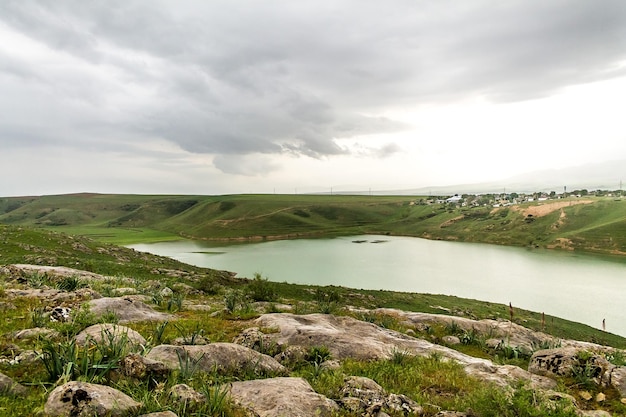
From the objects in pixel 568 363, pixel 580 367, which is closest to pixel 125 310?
pixel 568 363

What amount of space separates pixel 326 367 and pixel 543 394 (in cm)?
462

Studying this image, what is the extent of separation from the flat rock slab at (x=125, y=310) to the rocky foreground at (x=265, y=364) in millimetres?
33

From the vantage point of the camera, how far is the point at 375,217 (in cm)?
19462

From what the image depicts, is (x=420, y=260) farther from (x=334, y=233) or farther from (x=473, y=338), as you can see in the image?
(x=334, y=233)

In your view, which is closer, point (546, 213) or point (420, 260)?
point (420, 260)

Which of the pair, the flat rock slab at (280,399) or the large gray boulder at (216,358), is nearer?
the flat rock slab at (280,399)

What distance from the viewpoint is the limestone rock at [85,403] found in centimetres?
411

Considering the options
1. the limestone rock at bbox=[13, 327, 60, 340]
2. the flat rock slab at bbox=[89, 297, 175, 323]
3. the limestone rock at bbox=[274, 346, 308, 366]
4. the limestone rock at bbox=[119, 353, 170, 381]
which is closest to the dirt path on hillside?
the limestone rock at bbox=[274, 346, 308, 366]

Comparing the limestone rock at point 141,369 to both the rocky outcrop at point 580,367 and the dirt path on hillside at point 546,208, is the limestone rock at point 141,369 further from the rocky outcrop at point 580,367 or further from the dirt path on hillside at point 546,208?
the dirt path on hillside at point 546,208

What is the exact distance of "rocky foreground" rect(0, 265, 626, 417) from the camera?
4.91 m

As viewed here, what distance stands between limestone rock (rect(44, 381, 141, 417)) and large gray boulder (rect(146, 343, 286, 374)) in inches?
73.2

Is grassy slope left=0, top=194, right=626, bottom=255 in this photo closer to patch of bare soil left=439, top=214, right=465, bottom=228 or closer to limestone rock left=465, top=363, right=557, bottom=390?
patch of bare soil left=439, top=214, right=465, bottom=228

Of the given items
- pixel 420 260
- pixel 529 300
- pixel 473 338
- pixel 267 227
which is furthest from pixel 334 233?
pixel 473 338

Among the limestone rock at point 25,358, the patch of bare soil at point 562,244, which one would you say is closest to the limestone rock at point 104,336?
the limestone rock at point 25,358
